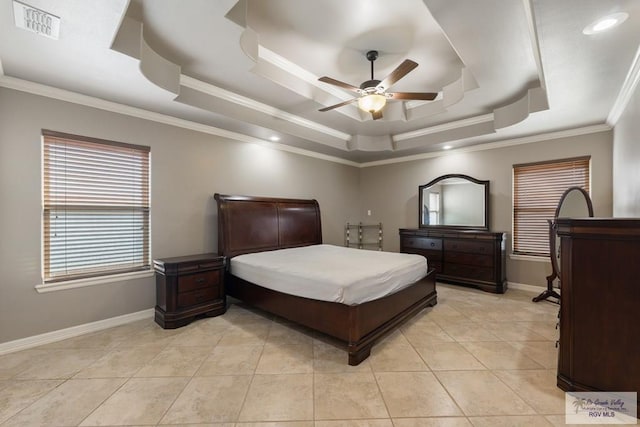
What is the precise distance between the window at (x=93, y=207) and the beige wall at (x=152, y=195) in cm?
9

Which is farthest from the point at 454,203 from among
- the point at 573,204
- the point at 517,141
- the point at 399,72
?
the point at 399,72

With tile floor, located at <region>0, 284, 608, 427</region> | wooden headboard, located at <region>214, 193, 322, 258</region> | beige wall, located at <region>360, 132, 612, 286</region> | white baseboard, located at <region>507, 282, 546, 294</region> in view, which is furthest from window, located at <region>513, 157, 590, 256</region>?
wooden headboard, located at <region>214, 193, 322, 258</region>

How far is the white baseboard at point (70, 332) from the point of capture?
250 cm

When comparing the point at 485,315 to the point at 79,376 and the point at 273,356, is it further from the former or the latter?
the point at 79,376

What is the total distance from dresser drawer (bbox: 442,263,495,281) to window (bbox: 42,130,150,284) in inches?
184

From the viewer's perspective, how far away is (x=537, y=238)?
436cm

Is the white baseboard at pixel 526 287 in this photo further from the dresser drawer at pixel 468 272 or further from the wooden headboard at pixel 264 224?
the wooden headboard at pixel 264 224

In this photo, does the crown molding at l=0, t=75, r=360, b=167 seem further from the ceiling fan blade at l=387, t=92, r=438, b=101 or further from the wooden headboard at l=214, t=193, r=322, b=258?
the ceiling fan blade at l=387, t=92, r=438, b=101

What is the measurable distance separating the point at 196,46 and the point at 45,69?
Result: 52.6 inches

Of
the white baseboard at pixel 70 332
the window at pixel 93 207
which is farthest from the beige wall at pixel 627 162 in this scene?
the white baseboard at pixel 70 332

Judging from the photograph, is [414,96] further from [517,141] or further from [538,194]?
[538,194]

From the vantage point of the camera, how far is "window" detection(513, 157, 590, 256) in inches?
159

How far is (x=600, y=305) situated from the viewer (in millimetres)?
1795

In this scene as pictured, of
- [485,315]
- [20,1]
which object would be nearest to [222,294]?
[20,1]
